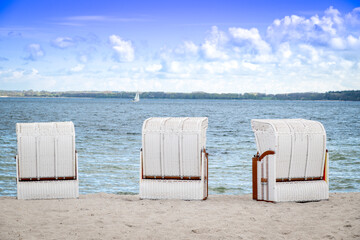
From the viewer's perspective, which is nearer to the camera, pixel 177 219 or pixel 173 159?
pixel 177 219

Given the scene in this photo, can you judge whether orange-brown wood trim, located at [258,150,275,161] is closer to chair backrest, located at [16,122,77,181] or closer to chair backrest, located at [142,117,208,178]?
chair backrest, located at [142,117,208,178]

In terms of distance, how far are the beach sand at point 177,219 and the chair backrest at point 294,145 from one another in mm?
816

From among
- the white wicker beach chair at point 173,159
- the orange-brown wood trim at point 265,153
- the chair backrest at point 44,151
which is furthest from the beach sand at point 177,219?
the orange-brown wood trim at point 265,153

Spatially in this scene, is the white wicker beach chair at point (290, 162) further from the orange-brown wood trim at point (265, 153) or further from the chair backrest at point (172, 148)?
the chair backrest at point (172, 148)

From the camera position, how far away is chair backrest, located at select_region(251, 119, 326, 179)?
9.84 meters

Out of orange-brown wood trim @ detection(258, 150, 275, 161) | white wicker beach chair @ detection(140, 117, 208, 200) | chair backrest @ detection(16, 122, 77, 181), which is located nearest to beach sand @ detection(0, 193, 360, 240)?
white wicker beach chair @ detection(140, 117, 208, 200)

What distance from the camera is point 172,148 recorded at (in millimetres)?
10047

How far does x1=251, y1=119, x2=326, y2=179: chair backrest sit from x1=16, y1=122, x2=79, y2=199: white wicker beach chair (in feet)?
15.5

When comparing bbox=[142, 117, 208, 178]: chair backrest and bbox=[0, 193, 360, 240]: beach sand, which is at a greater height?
bbox=[142, 117, 208, 178]: chair backrest

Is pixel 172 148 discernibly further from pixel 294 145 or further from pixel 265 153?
pixel 294 145

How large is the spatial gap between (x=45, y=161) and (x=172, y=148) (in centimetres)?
316

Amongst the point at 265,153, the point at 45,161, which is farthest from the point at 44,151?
the point at 265,153

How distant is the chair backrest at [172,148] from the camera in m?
10.0

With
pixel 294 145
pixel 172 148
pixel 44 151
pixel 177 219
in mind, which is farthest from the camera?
pixel 44 151
